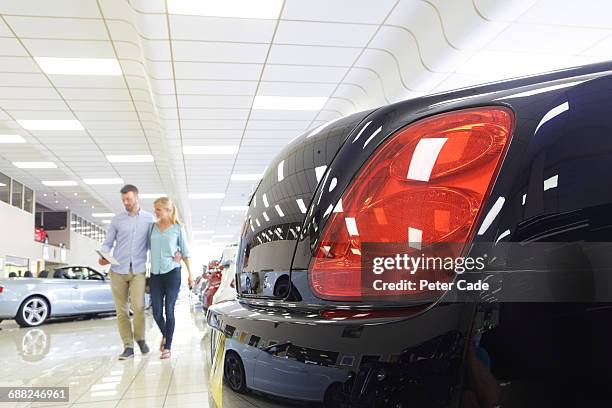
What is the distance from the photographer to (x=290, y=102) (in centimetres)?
765

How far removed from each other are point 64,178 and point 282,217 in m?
14.3

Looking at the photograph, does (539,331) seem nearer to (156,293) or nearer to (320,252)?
(320,252)

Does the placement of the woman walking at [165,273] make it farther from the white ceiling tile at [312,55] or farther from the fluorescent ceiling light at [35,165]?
the fluorescent ceiling light at [35,165]

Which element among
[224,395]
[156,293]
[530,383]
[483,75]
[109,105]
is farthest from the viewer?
[109,105]

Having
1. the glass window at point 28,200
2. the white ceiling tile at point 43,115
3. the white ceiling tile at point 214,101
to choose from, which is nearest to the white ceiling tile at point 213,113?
the white ceiling tile at point 214,101

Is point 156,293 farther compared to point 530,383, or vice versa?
point 156,293

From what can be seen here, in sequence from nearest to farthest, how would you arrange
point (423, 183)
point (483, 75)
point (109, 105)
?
point (423, 183), point (483, 75), point (109, 105)

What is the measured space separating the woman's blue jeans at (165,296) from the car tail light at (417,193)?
132 inches

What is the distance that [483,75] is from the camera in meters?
6.41

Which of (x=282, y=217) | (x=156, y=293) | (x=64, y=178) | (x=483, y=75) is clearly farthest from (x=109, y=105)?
(x=282, y=217)

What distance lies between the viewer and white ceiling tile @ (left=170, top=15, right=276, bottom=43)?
5.14 metres

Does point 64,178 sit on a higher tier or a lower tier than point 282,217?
higher

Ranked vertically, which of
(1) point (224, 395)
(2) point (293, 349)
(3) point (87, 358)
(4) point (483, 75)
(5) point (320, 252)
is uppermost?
(4) point (483, 75)

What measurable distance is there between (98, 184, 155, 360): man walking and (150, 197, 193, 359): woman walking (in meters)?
0.11
